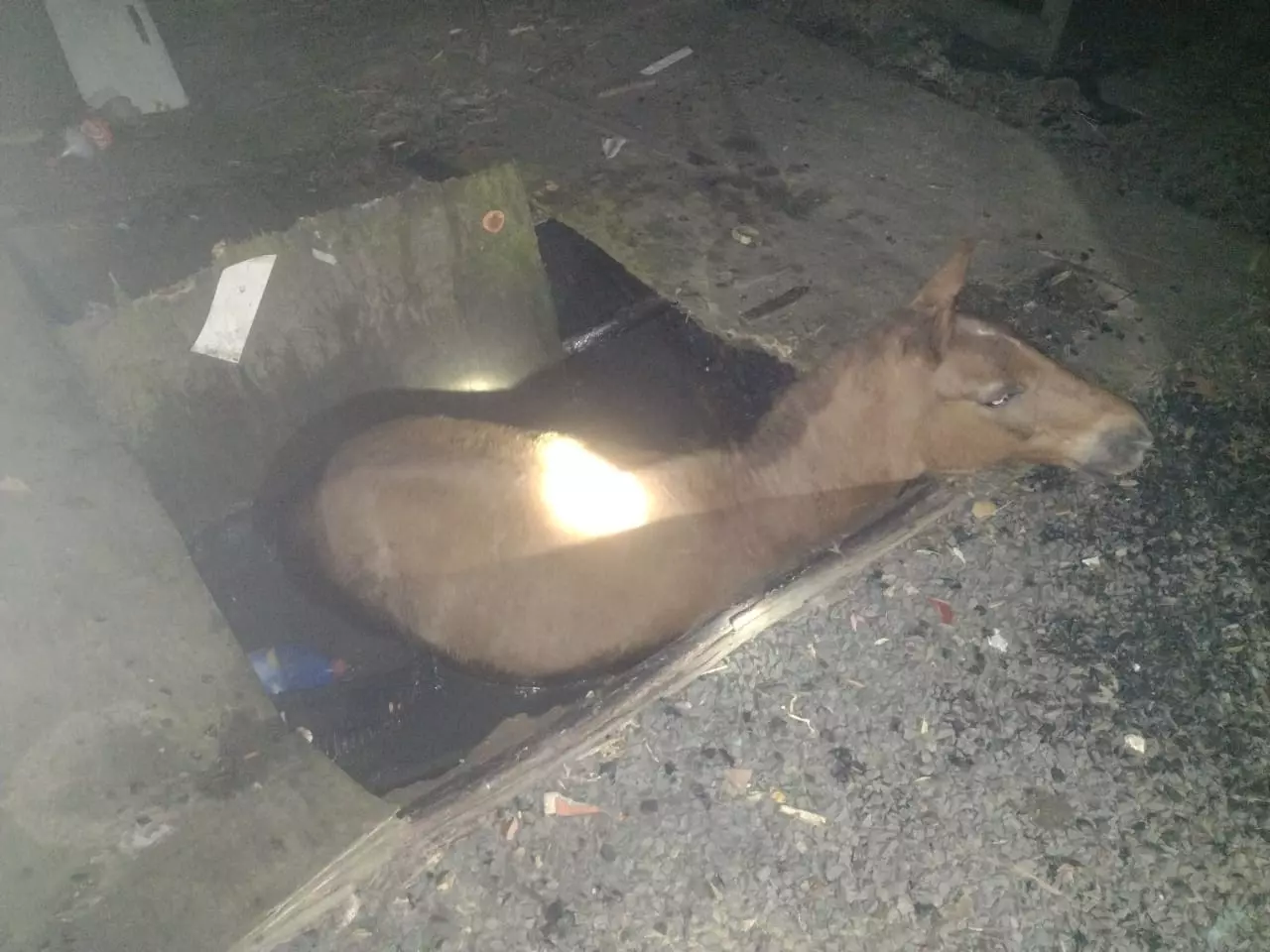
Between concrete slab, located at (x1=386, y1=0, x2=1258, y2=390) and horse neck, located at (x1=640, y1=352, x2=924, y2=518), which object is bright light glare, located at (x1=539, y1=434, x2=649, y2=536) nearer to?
horse neck, located at (x1=640, y1=352, x2=924, y2=518)

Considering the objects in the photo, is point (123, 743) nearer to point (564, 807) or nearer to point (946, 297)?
point (564, 807)

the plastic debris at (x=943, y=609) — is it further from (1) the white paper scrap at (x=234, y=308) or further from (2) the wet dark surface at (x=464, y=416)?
(1) the white paper scrap at (x=234, y=308)

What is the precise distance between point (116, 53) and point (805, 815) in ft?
18.2

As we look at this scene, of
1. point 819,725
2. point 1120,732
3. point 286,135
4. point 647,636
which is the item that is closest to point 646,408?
point 647,636

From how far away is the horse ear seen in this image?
277 cm

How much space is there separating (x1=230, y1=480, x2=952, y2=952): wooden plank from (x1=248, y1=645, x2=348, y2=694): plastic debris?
73 centimetres

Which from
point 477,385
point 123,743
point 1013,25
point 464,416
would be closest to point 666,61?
point 1013,25

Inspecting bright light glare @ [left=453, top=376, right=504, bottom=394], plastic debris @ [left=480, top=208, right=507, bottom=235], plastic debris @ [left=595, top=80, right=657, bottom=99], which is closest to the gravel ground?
bright light glare @ [left=453, top=376, right=504, bottom=394]

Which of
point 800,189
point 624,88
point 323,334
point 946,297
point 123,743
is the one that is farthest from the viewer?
point 624,88

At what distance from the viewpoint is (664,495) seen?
3.01 meters

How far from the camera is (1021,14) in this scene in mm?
5711

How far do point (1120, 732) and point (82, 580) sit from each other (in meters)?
2.95

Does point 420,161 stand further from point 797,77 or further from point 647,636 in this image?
point 647,636

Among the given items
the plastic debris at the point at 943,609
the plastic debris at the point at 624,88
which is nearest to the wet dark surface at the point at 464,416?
the plastic debris at the point at 943,609
